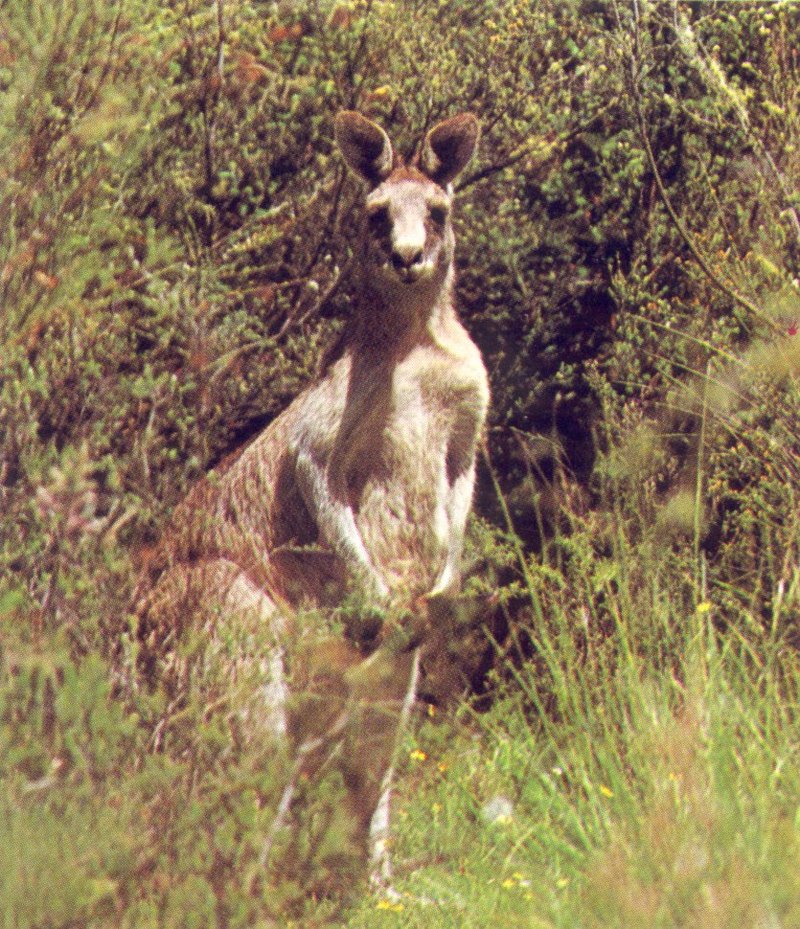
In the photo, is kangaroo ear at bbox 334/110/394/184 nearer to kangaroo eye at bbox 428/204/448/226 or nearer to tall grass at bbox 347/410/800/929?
kangaroo eye at bbox 428/204/448/226

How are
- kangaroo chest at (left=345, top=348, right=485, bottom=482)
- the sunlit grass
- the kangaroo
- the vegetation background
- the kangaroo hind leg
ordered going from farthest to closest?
1. kangaroo chest at (left=345, top=348, right=485, bottom=482)
2. the kangaroo
3. the kangaroo hind leg
4. the vegetation background
5. the sunlit grass

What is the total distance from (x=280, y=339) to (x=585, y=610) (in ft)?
5.36

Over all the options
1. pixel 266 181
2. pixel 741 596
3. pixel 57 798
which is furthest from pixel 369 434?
pixel 57 798

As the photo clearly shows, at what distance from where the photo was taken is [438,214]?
19.2ft

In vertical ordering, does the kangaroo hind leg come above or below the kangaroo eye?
below

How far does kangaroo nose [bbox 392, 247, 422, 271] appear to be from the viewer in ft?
18.6

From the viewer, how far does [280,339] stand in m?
6.59

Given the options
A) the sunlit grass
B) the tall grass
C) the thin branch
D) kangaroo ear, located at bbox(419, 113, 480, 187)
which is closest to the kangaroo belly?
the tall grass

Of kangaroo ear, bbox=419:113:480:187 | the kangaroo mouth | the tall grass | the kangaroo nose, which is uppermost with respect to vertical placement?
kangaroo ear, bbox=419:113:480:187

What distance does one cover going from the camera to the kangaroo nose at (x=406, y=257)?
5.66 m

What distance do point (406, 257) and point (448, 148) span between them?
488 mm

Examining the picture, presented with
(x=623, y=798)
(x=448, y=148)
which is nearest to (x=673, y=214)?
(x=448, y=148)

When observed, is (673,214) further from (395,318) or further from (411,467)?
(411,467)

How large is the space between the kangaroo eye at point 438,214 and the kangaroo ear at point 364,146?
0.21 meters
